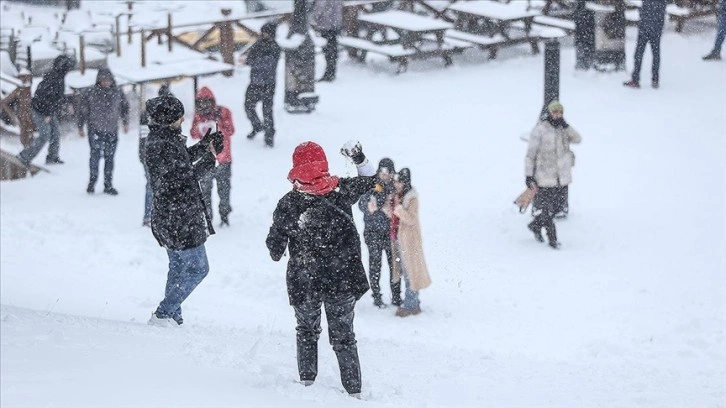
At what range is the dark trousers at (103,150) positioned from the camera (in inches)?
546

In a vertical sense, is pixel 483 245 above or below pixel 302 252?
below

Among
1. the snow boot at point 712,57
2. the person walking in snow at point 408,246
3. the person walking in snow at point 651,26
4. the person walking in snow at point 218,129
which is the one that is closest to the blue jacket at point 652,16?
the person walking in snow at point 651,26

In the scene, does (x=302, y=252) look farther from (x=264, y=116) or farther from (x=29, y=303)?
(x=264, y=116)

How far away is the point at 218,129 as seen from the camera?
39.6 feet

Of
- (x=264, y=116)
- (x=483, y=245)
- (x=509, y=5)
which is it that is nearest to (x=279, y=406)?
(x=483, y=245)

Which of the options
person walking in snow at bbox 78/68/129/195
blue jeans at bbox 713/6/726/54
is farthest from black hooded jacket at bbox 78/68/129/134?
blue jeans at bbox 713/6/726/54

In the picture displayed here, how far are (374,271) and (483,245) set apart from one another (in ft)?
6.88

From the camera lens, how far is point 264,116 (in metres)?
15.6

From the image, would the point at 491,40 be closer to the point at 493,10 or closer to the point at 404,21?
the point at 493,10

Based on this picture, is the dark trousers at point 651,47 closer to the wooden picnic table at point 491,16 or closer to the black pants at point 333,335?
the wooden picnic table at point 491,16

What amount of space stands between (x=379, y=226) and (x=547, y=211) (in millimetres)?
2320

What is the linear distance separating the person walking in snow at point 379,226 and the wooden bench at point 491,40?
9.48 metres

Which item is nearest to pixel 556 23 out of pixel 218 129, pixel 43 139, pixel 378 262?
pixel 43 139

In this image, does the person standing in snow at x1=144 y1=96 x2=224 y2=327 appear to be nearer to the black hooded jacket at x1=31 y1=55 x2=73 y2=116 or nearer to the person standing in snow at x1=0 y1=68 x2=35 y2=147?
the black hooded jacket at x1=31 y1=55 x2=73 y2=116
